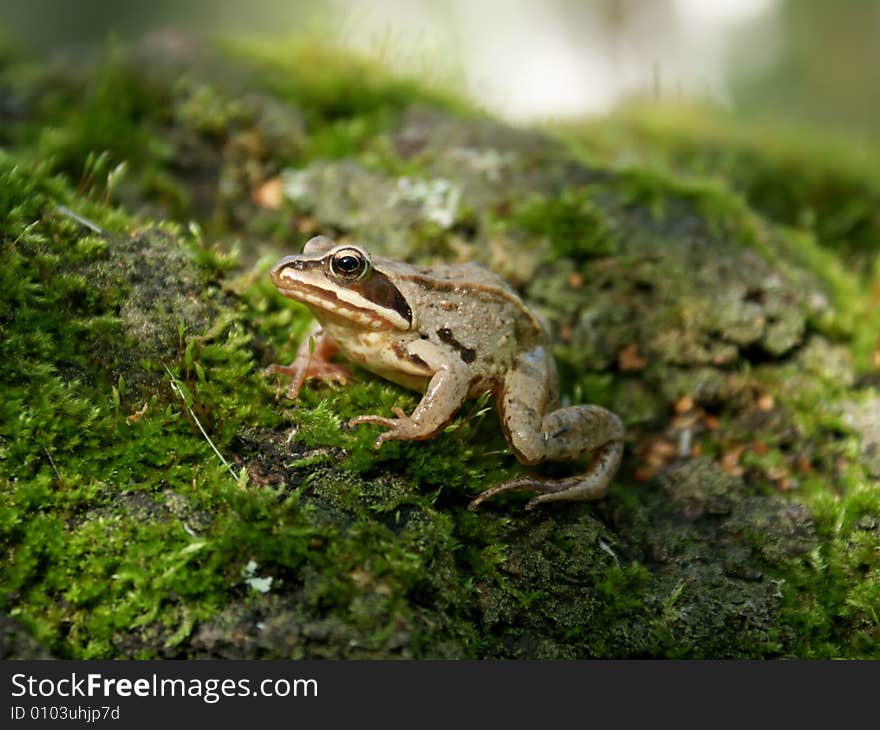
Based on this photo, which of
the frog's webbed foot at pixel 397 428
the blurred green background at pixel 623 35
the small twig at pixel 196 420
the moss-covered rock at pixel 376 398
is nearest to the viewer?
the moss-covered rock at pixel 376 398

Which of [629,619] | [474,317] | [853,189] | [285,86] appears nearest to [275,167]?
[285,86]

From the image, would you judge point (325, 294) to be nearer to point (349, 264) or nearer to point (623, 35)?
point (349, 264)

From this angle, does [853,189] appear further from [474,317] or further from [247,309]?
[247,309]

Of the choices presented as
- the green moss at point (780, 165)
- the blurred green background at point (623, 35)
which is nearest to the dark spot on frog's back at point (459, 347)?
the green moss at point (780, 165)

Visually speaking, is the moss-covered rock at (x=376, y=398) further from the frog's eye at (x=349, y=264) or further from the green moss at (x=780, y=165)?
the frog's eye at (x=349, y=264)

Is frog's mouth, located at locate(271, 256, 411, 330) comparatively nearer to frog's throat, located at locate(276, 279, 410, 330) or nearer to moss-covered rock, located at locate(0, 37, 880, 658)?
frog's throat, located at locate(276, 279, 410, 330)

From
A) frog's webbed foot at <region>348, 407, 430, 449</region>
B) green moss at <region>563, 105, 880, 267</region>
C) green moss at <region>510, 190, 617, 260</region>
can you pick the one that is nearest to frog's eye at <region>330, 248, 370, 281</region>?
frog's webbed foot at <region>348, 407, 430, 449</region>
